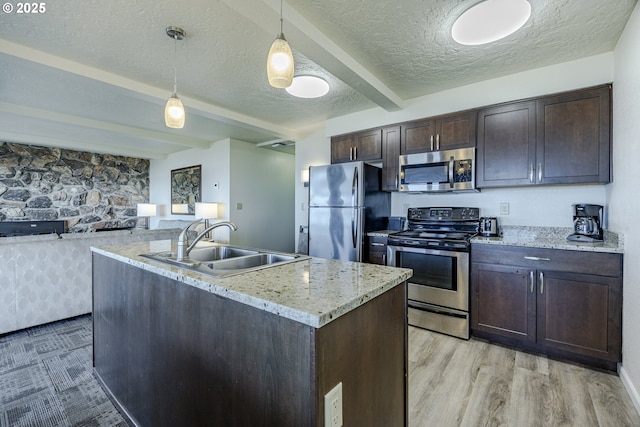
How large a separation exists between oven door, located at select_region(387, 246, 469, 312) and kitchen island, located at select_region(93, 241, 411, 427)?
1.57 meters

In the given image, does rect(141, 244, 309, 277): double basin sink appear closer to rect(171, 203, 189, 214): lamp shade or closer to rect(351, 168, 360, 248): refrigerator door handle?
rect(351, 168, 360, 248): refrigerator door handle

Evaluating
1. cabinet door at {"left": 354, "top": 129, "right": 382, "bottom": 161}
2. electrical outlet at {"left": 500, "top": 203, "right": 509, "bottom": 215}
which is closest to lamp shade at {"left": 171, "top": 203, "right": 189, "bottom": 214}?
cabinet door at {"left": 354, "top": 129, "right": 382, "bottom": 161}

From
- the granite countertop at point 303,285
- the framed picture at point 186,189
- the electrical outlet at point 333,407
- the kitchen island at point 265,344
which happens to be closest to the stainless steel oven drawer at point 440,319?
the kitchen island at point 265,344

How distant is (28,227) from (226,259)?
5.88 meters

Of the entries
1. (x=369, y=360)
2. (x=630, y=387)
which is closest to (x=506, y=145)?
(x=630, y=387)

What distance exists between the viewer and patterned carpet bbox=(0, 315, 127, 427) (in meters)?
1.68

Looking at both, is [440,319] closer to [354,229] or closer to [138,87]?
[354,229]

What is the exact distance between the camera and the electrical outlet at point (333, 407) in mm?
821

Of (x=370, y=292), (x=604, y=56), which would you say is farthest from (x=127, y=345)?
(x=604, y=56)

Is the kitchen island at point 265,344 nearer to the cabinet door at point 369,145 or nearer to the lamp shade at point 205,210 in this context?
the cabinet door at point 369,145

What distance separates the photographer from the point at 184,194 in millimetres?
5930

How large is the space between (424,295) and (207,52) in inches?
113

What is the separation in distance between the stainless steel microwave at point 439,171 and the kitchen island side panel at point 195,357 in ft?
8.49

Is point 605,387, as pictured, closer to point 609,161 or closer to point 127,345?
point 609,161
